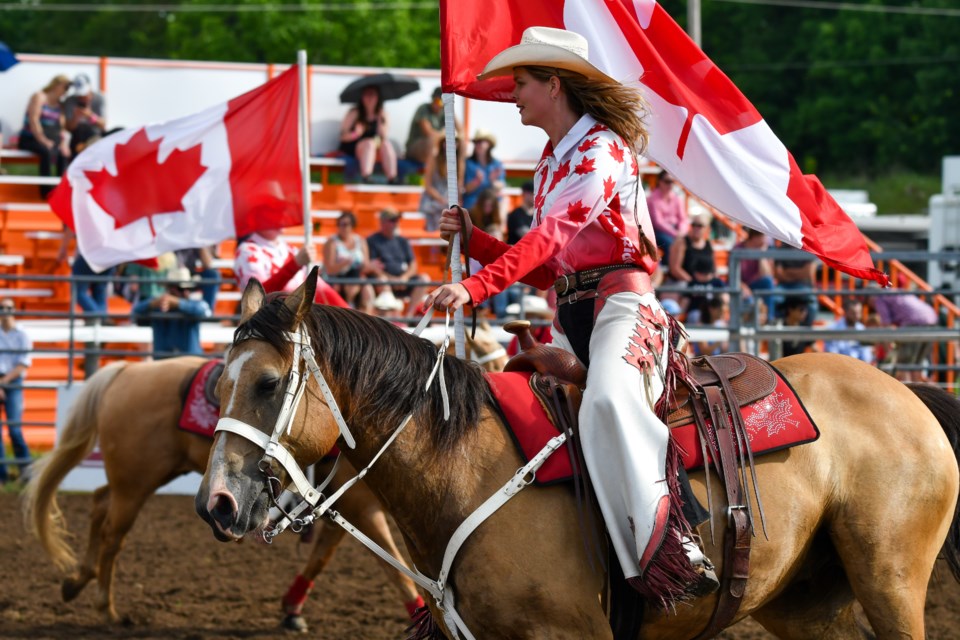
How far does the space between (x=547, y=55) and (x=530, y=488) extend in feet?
4.91

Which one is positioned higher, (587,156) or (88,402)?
(587,156)

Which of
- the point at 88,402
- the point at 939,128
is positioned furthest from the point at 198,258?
the point at 939,128

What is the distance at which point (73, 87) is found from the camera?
15.8 metres

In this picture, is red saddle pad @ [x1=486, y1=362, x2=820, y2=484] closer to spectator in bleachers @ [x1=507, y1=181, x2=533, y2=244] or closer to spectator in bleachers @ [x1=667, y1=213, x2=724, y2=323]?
spectator in bleachers @ [x1=667, y1=213, x2=724, y2=323]

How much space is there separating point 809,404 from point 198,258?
10.8 meters

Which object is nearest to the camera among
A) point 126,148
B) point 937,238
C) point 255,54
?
point 126,148

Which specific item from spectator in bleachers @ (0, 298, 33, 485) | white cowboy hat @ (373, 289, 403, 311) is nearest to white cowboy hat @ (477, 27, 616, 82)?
white cowboy hat @ (373, 289, 403, 311)

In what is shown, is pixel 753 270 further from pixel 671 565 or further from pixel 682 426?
pixel 671 565

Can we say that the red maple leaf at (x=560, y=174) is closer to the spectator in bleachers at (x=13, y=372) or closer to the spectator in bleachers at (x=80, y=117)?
the spectator in bleachers at (x=13, y=372)

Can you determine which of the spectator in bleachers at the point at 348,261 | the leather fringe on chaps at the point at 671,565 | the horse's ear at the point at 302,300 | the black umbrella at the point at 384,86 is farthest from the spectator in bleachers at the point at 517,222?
the horse's ear at the point at 302,300

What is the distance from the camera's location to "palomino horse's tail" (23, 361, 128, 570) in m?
8.05

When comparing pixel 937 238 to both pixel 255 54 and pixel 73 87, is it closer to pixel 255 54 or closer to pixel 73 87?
pixel 73 87

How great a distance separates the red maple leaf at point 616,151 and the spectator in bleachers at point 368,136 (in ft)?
42.7

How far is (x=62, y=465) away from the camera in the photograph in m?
8.23
